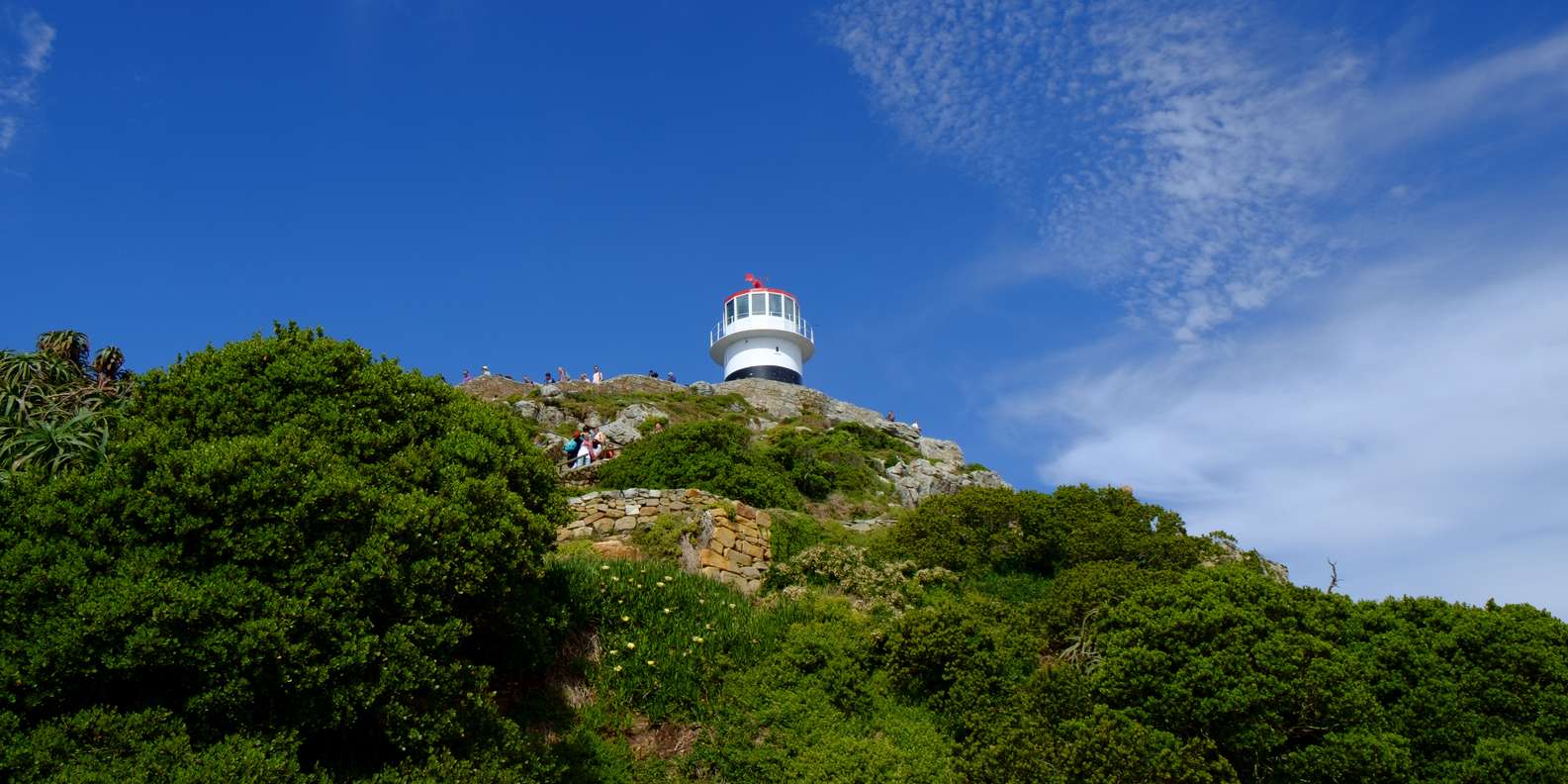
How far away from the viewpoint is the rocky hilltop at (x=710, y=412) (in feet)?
88.6

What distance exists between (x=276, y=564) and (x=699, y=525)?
308 inches

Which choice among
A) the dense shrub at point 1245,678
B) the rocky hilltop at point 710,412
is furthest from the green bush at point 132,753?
the rocky hilltop at point 710,412

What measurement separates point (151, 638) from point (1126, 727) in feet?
27.1

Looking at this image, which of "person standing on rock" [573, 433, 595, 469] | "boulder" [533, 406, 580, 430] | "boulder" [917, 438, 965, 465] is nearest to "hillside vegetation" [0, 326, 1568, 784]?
"person standing on rock" [573, 433, 595, 469]

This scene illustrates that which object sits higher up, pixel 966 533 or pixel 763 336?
pixel 763 336

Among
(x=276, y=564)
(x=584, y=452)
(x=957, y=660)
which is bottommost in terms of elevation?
(x=957, y=660)

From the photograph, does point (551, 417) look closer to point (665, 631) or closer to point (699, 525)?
point (699, 525)

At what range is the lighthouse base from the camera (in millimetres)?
47875

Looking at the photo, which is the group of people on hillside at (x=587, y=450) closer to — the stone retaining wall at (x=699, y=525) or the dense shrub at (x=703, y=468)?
the dense shrub at (x=703, y=468)

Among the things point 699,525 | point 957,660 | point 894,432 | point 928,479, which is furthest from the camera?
point 894,432

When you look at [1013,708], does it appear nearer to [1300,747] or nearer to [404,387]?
[1300,747]

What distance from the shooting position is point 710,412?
36.3 meters

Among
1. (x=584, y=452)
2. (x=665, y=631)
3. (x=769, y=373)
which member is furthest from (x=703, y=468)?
(x=769, y=373)

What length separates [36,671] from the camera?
280 inches
